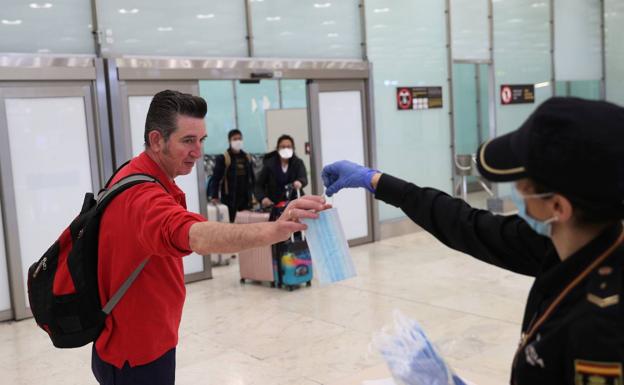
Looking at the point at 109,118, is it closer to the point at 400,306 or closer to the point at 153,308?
the point at 400,306

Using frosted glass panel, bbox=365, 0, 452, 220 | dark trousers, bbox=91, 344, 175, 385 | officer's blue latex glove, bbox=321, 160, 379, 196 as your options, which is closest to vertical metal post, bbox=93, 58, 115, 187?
frosted glass panel, bbox=365, 0, 452, 220

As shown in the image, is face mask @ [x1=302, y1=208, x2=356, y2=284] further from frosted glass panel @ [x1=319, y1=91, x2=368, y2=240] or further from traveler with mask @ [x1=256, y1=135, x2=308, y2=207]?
frosted glass panel @ [x1=319, y1=91, x2=368, y2=240]

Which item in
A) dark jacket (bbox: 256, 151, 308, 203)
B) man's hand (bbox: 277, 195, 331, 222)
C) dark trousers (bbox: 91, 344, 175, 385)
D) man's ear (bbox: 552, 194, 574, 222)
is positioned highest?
man's ear (bbox: 552, 194, 574, 222)

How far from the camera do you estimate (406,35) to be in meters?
9.81

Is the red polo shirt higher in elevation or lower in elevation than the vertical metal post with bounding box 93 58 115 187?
lower

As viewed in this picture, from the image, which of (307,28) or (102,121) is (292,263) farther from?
(307,28)

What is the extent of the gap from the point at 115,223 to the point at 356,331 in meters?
3.65

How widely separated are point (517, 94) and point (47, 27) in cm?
822

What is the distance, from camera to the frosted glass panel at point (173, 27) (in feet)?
22.7

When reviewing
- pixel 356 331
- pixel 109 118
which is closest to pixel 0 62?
pixel 109 118

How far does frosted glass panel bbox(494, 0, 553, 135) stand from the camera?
1126cm

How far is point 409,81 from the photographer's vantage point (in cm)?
986

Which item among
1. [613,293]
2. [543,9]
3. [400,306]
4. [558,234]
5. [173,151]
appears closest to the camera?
[613,293]

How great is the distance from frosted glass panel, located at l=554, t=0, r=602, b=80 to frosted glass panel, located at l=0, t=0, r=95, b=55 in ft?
30.0
